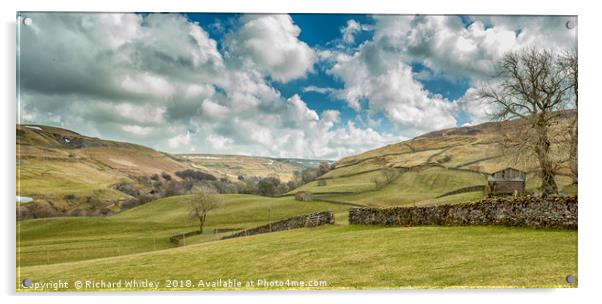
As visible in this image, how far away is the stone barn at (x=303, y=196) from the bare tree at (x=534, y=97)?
1527cm

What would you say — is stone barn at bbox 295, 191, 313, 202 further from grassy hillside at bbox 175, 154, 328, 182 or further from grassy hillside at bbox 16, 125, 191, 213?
grassy hillside at bbox 16, 125, 191, 213

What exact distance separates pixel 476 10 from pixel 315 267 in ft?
23.0

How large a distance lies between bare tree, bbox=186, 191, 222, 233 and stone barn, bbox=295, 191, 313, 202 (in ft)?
18.8

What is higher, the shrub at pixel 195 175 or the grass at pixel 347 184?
the shrub at pixel 195 175

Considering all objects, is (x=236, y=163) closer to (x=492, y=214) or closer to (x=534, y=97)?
(x=492, y=214)

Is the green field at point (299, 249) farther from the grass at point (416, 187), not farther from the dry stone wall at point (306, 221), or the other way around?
the grass at point (416, 187)

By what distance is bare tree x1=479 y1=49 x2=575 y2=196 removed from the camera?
37.5 ft

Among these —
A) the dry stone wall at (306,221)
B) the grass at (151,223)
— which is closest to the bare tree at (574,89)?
the dry stone wall at (306,221)

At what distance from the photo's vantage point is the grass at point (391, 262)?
8.59 meters

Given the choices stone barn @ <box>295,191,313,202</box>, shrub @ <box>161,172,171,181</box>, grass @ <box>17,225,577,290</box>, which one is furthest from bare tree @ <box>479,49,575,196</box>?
stone barn @ <box>295,191,313,202</box>

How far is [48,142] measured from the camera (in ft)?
38.1

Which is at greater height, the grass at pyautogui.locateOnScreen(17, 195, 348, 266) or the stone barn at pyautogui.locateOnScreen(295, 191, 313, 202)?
the stone barn at pyautogui.locateOnScreen(295, 191, 313, 202)

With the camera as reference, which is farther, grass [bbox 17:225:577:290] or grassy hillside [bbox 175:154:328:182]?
grassy hillside [bbox 175:154:328:182]

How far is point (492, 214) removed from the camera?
12039mm
